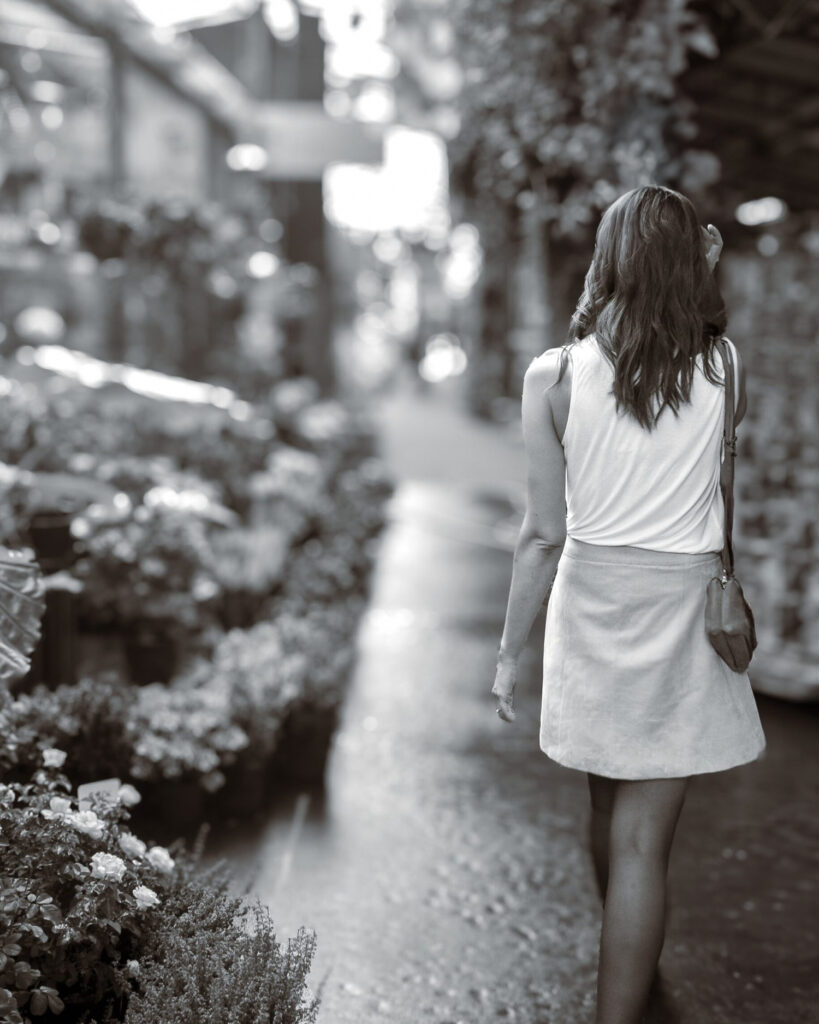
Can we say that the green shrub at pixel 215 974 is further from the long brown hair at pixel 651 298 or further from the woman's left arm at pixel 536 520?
the long brown hair at pixel 651 298

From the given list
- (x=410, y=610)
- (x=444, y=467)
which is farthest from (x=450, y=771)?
(x=444, y=467)

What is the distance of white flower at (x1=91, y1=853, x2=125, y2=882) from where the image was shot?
253 centimetres

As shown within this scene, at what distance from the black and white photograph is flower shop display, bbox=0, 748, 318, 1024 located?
0.01m

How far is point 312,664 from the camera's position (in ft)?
17.4

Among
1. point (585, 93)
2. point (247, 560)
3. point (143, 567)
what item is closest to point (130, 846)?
point (143, 567)

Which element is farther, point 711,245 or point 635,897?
point 711,245

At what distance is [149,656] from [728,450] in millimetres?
3498

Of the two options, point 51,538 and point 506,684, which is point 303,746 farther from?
point 506,684

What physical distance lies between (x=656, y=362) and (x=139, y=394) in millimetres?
6102

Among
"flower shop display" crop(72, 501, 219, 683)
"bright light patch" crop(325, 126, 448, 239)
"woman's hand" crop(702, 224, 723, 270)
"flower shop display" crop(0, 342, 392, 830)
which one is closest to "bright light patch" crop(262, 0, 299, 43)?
"bright light patch" crop(325, 126, 448, 239)

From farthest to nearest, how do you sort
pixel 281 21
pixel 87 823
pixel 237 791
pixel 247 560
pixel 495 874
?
pixel 281 21 → pixel 247 560 → pixel 237 791 → pixel 495 874 → pixel 87 823

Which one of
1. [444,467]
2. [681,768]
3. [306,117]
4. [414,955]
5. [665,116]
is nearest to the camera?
[681,768]

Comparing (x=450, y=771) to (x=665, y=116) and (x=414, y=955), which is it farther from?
(x=665, y=116)

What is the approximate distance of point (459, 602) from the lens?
31.3 ft
